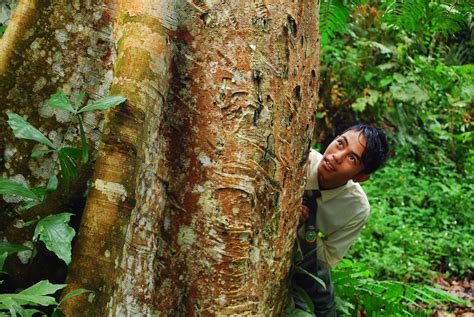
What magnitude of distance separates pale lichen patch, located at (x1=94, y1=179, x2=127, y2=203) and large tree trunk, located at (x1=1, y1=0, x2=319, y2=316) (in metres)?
0.09

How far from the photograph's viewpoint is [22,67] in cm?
210

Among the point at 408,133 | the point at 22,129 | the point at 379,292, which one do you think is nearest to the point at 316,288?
the point at 379,292

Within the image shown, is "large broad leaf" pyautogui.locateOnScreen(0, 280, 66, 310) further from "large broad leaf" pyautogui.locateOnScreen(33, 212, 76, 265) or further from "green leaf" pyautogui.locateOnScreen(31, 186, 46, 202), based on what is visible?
"green leaf" pyautogui.locateOnScreen(31, 186, 46, 202)

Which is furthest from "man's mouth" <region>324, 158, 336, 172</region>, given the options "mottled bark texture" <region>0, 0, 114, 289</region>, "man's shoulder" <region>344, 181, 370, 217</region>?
"mottled bark texture" <region>0, 0, 114, 289</region>

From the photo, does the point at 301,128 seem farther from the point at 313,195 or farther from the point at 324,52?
the point at 324,52

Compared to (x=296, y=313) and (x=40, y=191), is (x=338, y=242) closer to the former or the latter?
(x=296, y=313)

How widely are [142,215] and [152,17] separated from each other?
738mm

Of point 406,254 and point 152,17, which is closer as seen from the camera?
point 152,17

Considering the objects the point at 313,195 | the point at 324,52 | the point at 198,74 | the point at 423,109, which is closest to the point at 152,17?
the point at 198,74

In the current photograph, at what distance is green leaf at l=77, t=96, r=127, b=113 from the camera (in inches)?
70.0

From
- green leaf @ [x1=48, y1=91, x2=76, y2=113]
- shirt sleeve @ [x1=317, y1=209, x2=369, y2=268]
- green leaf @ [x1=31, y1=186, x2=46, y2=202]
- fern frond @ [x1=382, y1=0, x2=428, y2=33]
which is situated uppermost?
fern frond @ [x1=382, y1=0, x2=428, y2=33]

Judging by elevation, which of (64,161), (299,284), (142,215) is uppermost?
(64,161)

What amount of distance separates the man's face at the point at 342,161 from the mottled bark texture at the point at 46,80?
146cm

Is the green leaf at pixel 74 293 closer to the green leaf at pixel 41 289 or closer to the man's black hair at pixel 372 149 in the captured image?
the green leaf at pixel 41 289
